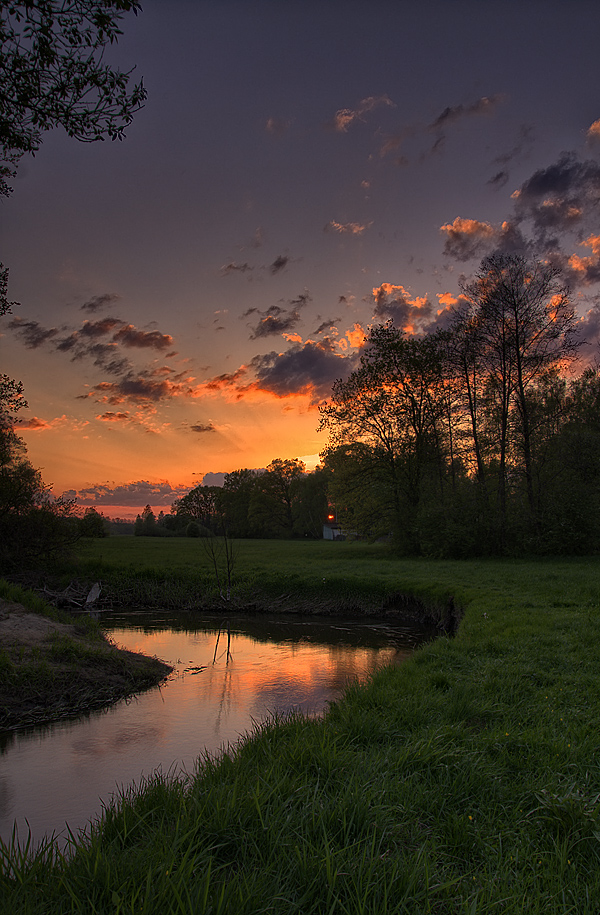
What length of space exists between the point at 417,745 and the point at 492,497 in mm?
24932

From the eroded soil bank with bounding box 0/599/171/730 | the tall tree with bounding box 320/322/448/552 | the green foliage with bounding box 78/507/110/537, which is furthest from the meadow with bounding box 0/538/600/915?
the tall tree with bounding box 320/322/448/552

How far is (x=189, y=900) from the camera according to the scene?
2.22 meters

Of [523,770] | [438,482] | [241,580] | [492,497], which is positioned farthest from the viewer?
[438,482]

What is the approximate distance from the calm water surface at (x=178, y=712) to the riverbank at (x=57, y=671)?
443 mm

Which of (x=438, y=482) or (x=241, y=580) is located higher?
(x=438, y=482)

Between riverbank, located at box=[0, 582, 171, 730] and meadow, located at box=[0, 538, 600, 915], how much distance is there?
459 cm

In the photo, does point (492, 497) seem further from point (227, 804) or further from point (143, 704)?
point (227, 804)

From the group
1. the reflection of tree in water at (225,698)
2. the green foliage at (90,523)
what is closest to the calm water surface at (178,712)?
the reflection of tree in water at (225,698)

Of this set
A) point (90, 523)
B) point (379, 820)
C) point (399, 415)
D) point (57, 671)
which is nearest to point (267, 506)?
point (399, 415)

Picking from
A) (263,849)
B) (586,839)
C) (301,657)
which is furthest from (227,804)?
(301,657)

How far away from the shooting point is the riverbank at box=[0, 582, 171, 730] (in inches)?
317

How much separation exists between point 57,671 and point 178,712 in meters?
2.45

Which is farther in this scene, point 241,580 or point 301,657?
point 241,580

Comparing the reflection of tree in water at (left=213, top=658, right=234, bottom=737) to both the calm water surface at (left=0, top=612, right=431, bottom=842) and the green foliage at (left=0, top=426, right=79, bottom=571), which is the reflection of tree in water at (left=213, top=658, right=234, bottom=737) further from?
the green foliage at (left=0, top=426, right=79, bottom=571)
